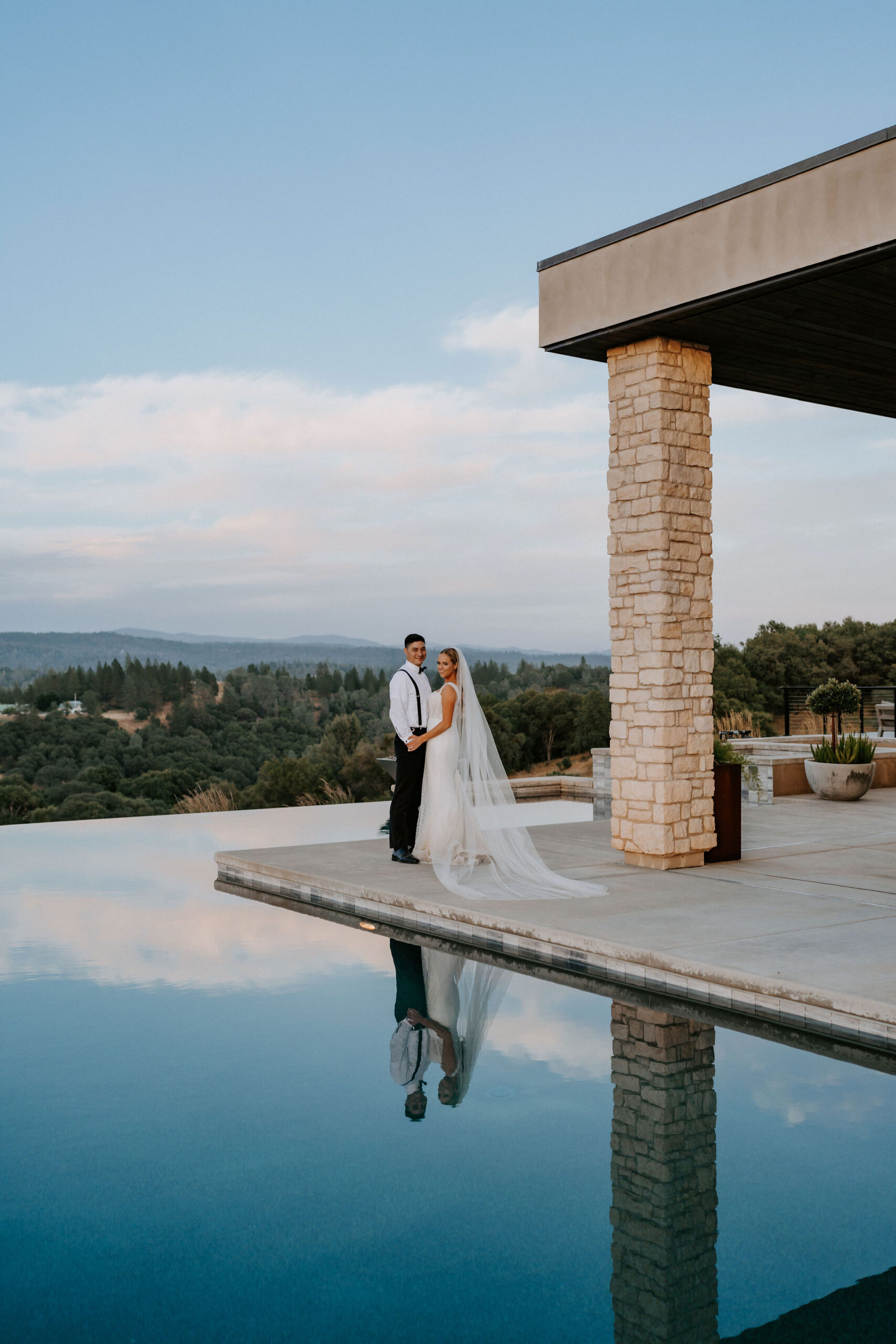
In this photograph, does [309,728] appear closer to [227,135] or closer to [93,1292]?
[227,135]

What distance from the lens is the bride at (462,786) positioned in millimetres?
8344

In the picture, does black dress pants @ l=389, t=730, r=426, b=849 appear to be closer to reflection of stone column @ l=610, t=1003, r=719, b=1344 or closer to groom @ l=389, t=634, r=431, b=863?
groom @ l=389, t=634, r=431, b=863

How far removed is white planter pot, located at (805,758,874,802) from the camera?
13.0 meters

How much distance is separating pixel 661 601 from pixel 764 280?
7.82 feet

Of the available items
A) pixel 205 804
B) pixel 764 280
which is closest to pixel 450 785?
pixel 764 280

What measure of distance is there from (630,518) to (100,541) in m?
25.4

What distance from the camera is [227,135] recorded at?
1834 cm

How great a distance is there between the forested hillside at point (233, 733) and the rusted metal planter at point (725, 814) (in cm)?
957

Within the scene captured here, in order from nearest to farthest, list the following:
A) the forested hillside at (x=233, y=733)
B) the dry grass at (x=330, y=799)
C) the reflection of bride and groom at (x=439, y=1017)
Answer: the reflection of bride and groom at (x=439, y=1017) → the dry grass at (x=330, y=799) → the forested hillside at (x=233, y=733)

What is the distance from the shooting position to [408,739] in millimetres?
8812

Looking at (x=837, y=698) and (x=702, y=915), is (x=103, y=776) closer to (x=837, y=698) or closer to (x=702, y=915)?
(x=837, y=698)

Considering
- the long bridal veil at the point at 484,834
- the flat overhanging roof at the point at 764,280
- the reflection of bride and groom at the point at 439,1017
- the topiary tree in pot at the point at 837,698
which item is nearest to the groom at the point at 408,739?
the long bridal veil at the point at 484,834

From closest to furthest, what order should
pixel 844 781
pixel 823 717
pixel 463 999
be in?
pixel 463 999
pixel 844 781
pixel 823 717

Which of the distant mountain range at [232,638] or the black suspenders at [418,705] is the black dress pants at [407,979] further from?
the distant mountain range at [232,638]
